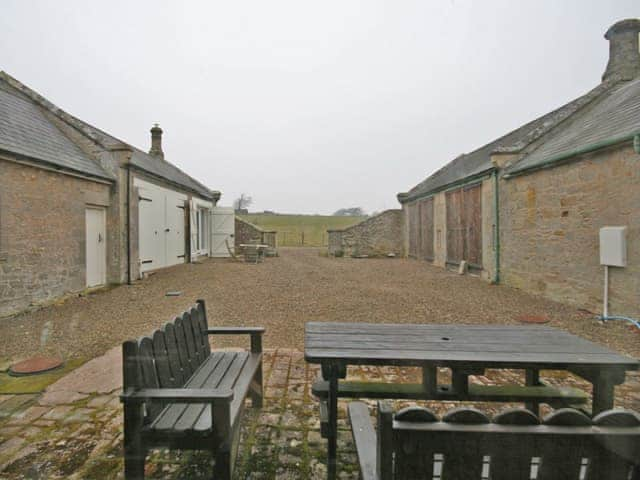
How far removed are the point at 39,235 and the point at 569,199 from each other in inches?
439

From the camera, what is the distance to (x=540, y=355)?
7.15 ft

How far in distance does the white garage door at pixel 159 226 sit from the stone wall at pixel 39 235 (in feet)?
7.51

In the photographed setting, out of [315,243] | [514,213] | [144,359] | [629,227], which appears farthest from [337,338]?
[315,243]

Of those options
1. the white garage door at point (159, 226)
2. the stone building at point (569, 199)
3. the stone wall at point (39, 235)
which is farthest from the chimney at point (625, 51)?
the stone wall at point (39, 235)

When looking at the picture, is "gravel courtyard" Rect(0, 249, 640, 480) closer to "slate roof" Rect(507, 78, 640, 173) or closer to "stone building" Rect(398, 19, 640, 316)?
"stone building" Rect(398, 19, 640, 316)

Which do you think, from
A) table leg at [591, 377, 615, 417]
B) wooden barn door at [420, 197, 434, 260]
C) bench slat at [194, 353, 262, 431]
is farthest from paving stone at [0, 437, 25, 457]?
wooden barn door at [420, 197, 434, 260]

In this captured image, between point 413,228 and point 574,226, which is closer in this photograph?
point 574,226

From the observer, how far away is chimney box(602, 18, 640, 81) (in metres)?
9.77

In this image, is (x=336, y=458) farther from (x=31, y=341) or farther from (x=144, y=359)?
(x=31, y=341)

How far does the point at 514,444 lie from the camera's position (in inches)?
40.7

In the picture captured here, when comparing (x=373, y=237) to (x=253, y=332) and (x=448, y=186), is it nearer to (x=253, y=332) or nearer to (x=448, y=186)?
(x=448, y=186)

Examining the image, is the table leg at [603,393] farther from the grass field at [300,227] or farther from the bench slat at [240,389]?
the grass field at [300,227]

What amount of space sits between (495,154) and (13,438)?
36.3 feet

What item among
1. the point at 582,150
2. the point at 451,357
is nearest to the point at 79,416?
the point at 451,357
